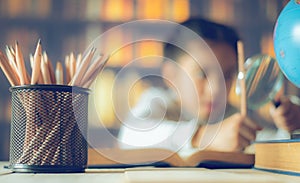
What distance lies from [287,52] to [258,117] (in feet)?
3.52

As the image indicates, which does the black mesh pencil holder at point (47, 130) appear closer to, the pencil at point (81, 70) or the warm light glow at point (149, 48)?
the pencil at point (81, 70)

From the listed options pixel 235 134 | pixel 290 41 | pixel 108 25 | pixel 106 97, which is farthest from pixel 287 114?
pixel 108 25

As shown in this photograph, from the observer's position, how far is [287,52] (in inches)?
23.8

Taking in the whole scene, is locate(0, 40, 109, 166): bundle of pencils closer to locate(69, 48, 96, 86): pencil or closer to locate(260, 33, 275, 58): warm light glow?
locate(69, 48, 96, 86): pencil

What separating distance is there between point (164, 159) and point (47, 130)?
261 mm

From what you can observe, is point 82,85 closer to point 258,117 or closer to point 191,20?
point 191,20

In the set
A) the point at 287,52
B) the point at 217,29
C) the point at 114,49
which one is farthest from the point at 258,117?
the point at 287,52

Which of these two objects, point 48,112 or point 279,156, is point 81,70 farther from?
point 279,156

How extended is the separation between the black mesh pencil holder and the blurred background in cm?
85

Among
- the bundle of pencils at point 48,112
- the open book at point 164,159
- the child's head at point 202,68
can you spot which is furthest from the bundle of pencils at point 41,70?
the child's head at point 202,68

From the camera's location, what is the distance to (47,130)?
2.00 ft

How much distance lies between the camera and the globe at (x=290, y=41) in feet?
1.94

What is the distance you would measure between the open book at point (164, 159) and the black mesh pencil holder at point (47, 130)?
0.45 feet

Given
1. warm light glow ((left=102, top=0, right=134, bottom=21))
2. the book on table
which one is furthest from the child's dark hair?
the book on table
